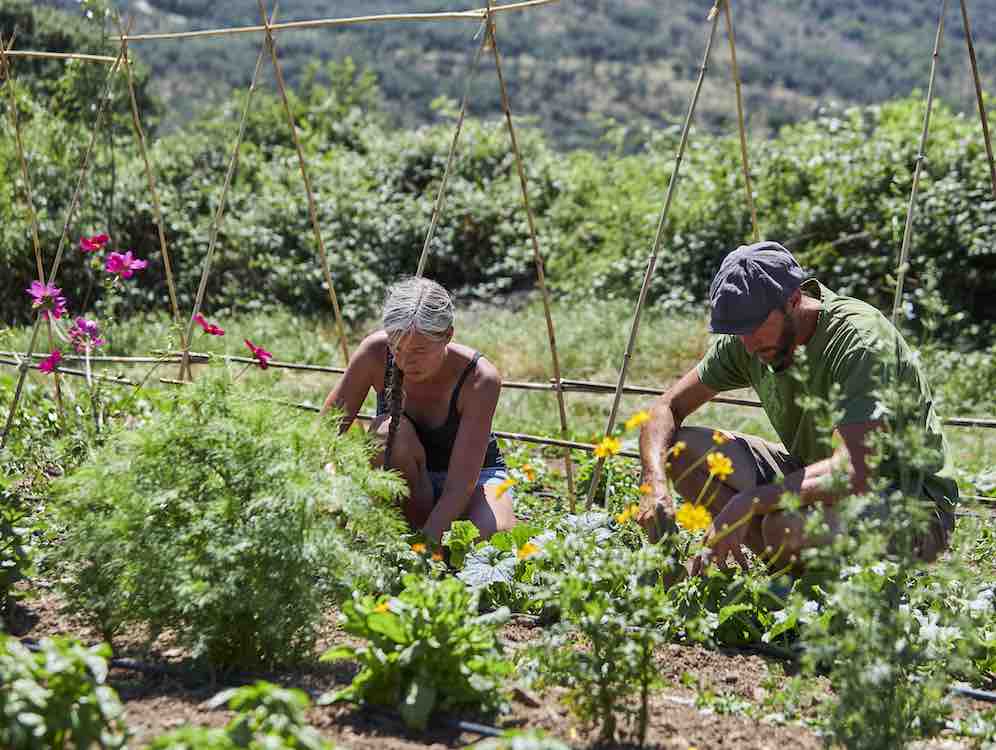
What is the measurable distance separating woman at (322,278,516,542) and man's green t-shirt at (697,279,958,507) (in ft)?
2.28

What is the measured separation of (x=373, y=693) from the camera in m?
2.26

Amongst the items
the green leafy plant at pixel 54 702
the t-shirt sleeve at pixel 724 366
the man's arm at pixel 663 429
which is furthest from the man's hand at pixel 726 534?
the green leafy plant at pixel 54 702

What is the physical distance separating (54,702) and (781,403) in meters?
2.12

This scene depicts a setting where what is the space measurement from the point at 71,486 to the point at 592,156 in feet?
27.2

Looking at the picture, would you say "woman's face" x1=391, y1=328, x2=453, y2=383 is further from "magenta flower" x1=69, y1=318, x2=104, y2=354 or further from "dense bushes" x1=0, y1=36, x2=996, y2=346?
"dense bushes" x1=0, y1=36, x2=996, y2=346

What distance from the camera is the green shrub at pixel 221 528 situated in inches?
90.0

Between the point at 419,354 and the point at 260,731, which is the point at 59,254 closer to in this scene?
the point at 419,354

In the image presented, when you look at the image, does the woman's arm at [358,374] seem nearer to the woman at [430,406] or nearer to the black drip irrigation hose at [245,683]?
the woman at [430,406]

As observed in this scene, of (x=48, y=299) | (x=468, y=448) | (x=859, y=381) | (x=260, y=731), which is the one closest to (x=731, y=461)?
(x=859, y=381)

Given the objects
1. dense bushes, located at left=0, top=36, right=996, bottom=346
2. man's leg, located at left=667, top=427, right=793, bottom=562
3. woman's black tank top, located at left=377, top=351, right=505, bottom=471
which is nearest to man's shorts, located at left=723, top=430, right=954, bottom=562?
man's leg, located at left=667, top=427, right=793, bottom=562

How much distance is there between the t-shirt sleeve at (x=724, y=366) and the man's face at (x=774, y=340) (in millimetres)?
165

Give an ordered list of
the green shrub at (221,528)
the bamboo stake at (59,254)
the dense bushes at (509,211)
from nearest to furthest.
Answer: the green shrub at (221,528) < the bamboo stake at (59,254) < the dense bushes at (509,211)

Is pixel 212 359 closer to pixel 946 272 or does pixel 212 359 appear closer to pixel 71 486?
pixel 71 486

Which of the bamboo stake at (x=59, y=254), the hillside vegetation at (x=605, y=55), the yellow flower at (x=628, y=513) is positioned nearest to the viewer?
the yellow flower at (x=628, y=513)
